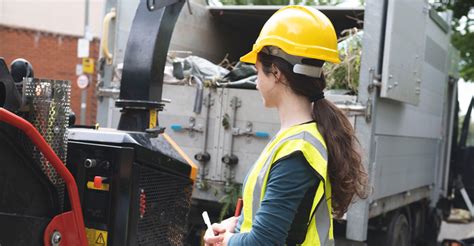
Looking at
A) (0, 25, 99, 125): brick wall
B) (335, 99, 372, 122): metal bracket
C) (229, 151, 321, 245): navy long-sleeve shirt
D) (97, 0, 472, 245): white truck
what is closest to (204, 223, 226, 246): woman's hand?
(229, 151, 321, 245): navy long-sleeve shirt

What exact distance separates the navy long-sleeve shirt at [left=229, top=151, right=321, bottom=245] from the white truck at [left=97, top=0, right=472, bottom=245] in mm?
2120

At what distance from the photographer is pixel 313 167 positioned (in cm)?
179

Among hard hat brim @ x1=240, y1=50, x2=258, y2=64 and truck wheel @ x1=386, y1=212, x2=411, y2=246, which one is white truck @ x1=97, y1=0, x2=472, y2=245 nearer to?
truck wheel @ x1=386, y1=212, x2=411, y2=246

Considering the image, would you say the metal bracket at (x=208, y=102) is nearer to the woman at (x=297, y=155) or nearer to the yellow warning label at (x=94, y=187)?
the yellow warning label at (x=94, y=187)

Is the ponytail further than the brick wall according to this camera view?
No

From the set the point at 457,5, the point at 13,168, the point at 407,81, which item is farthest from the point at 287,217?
the point at 457,5

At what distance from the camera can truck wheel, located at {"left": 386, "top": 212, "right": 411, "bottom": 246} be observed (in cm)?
Answer: 546

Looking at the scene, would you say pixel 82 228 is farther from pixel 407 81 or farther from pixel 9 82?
pixel 407 81

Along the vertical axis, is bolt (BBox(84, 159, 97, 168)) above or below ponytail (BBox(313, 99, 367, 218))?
below

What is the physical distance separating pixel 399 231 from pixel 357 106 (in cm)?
197

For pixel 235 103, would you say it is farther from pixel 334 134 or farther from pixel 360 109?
pixel 334 134

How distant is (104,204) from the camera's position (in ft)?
8.45

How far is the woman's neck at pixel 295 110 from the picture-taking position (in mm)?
1954

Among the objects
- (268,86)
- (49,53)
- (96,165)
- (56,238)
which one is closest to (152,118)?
(96,165)
